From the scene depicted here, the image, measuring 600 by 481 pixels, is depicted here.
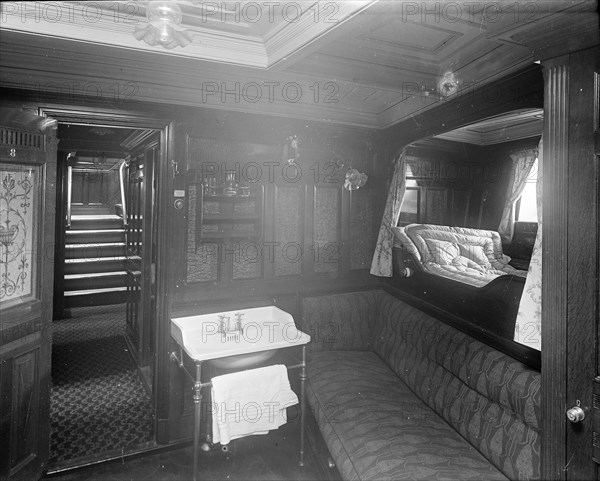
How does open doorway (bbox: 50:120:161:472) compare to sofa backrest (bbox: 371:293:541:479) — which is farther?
open doorway (bbox: 50:120:161:472)

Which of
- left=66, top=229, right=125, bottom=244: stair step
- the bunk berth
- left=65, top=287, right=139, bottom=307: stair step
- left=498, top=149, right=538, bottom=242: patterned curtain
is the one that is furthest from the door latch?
left=66, top=229, right=125, bottom=244: stair step

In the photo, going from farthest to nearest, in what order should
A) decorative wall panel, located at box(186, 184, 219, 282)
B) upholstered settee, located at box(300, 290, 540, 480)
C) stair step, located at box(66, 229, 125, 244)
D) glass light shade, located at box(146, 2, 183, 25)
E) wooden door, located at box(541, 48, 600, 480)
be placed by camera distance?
stair step, located at box(66, 229, 125, 244) → decorative wall panel, located at box(186, 184, 219, 282) → upholstered settee, located at box(300, 290, 540, 480) → glass light shade, located at box(146, 2, 183, 25) → wooden door, located at box(541, 48, 600, 480)

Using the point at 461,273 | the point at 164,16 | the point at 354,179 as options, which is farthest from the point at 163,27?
the point at 461,273

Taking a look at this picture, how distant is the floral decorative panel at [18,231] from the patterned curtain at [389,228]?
2823 millimetres

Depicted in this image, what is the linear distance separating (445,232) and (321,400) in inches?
93.2

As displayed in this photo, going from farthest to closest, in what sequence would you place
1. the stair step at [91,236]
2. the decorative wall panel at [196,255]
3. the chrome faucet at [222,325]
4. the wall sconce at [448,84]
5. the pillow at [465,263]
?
the stair step at [91,236] < the pillow at [465,263] < the decorative wall panel at [196,255] < the chrome faucet at [222,325] < the wall sconce at [448,84]

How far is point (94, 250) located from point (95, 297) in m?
0.80

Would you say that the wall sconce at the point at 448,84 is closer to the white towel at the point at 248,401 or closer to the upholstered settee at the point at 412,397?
the upholstered settee at the point at 412,397

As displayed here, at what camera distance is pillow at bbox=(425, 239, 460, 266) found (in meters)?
4.17

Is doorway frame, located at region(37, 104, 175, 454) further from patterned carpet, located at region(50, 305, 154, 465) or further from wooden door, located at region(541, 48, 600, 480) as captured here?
wooden door, located at region(541, 48, 600, 480)

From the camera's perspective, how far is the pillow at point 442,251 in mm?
4170

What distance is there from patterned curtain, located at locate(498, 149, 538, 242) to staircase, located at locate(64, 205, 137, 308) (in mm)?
5885

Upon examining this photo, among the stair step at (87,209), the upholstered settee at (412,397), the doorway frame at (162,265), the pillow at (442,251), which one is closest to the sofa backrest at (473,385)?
the upholstered settee at (412,397)

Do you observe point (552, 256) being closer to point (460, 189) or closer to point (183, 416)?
point (183, 416)
